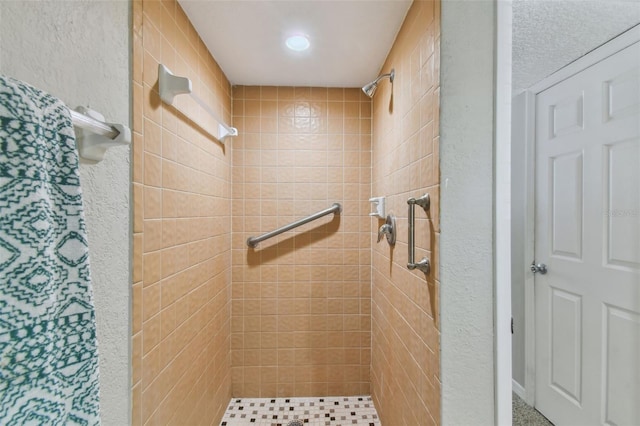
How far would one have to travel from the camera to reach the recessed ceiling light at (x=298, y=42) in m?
1.27

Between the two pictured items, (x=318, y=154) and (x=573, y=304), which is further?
(x=318, y=154)

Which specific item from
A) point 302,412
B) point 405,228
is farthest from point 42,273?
point 302,412

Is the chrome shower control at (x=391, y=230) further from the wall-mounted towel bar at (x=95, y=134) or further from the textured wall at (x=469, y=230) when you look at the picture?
the wall-mounted towel bar at (x=95, y=134)

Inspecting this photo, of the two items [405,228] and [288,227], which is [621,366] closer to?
[405,228]

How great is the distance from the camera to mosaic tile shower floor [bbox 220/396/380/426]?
1538mm

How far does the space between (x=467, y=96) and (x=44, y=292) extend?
1.05 meters

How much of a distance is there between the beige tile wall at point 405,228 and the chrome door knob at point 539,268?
3.14ft

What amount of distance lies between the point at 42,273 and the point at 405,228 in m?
1.10

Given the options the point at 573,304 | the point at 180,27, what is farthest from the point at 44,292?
the point at 573,304

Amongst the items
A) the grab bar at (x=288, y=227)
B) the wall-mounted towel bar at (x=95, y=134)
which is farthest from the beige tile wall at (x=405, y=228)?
the wall-mounted towel bar at (x=95, y=134)

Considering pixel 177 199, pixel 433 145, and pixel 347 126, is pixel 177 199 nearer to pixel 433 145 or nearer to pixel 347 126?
pixel 433 145

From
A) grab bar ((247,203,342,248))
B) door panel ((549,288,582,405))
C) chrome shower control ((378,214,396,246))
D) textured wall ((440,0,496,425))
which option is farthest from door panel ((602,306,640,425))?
grab bar ((247,203,342,248))

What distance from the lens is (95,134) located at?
593 millimetres

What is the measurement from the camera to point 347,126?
1.80 metres
